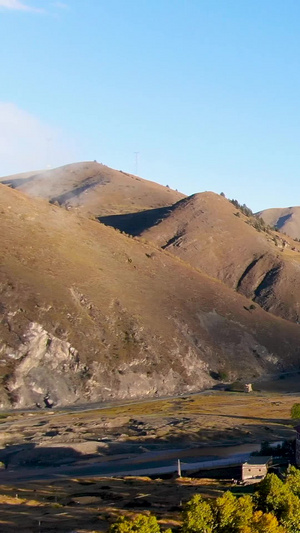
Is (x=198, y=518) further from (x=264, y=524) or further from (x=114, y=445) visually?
(x=114, y=445)

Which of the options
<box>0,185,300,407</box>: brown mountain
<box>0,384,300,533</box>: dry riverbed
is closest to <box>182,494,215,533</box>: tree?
<box>0,384,300,533</box>: dry riverbed

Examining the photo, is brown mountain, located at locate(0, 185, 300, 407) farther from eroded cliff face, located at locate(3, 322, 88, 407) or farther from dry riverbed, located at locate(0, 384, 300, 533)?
dry riverbed, located at locate(0, 384, 300, 533)

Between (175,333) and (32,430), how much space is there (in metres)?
49.9

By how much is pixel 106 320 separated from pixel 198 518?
85.0 m

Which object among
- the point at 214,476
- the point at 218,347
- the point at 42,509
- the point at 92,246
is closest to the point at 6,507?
the point at 42,509

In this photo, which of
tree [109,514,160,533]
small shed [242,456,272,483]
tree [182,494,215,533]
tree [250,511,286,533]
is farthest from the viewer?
small shed [242,456,272,483]

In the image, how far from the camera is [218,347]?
136 meters

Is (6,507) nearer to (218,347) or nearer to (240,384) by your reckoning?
(240,384)

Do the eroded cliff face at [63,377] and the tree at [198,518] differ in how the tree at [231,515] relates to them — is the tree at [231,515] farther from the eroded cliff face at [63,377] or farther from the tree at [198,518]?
the eroded cliff face at [63,377]

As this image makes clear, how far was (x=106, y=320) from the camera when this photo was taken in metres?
126

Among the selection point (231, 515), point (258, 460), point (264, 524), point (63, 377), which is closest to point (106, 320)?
point (63, 377)

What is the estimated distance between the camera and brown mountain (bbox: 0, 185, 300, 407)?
11131 centimetres

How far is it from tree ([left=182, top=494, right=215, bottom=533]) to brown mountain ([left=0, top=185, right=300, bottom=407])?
211ft

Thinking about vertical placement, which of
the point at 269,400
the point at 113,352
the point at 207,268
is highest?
the point at 207,268
